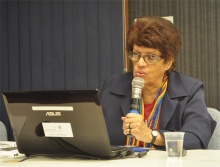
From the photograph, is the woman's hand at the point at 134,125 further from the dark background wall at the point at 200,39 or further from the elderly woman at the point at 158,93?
the dark background wall at the point at 200,39

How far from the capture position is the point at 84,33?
4.39 m

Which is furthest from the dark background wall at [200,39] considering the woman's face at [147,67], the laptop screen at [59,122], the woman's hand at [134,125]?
the laptop screen at [59,122]

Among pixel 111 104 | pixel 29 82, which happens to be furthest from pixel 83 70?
pixel 111 104

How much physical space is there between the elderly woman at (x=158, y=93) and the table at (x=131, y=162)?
538 millimetres

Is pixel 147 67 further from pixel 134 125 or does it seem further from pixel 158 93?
pixel 134 125

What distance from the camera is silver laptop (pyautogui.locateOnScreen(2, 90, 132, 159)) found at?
1.69 meters

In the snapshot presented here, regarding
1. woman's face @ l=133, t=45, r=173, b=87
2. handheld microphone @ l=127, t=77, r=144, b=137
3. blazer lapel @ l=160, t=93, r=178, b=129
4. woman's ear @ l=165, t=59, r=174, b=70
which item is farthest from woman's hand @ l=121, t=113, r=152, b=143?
woman's ear @ l=165, t=59, r=174, b=70

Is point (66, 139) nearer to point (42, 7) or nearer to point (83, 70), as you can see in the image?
point (83, 70)

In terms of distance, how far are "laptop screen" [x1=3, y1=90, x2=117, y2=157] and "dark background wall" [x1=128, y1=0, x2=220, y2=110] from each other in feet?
8.00

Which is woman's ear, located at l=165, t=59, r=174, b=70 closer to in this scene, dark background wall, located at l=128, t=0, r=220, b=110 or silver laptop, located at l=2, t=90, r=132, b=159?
silver laptop, located at l=2, t=90, r=132, b=159

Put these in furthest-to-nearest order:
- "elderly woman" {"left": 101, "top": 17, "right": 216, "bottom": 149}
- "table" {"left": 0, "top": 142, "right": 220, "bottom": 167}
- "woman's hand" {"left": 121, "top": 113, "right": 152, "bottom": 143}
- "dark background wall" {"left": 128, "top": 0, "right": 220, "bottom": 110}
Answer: "dark background wall" {"left": 128, "top": 0, "right": 220, "bottom": 110}, "elderly woman" {"left": 101, "top": 17, "right": 216, "bottom": 149}, "woman's hand" {"left": 121, "top": 113, "right": 152, "bottom": 143}, "table" {"left": 0, "top": 142, "right": 220, "bottom": 167}

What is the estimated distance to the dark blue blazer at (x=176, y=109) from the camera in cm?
237

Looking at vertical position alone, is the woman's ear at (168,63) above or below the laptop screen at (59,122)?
above

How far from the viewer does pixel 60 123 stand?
5.76 ft
